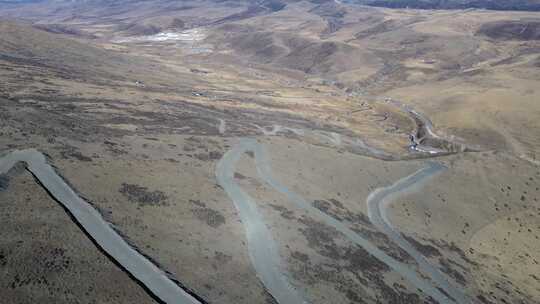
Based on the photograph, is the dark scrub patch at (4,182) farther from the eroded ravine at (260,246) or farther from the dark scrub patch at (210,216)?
the eroded ravine at (260,246)

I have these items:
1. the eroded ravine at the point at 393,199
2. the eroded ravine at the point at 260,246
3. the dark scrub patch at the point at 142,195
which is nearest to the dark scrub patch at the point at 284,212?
the eroded ravine at the point at 260,246

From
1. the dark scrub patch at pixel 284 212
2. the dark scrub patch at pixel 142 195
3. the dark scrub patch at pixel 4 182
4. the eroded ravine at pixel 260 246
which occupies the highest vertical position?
the dark scrub patch at pixel 4 182

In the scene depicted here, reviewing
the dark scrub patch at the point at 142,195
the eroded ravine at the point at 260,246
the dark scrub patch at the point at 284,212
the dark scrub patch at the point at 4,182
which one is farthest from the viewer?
the dark scrub patch at the point at 284,212

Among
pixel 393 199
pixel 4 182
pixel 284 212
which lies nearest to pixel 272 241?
pixel 284 212

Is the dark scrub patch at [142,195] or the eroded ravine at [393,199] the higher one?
the dark scrub patch at [142,195]

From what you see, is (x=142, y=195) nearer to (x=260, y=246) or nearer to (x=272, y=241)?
(x=260, y=246)

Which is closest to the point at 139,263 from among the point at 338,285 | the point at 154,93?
the point at 338,285
